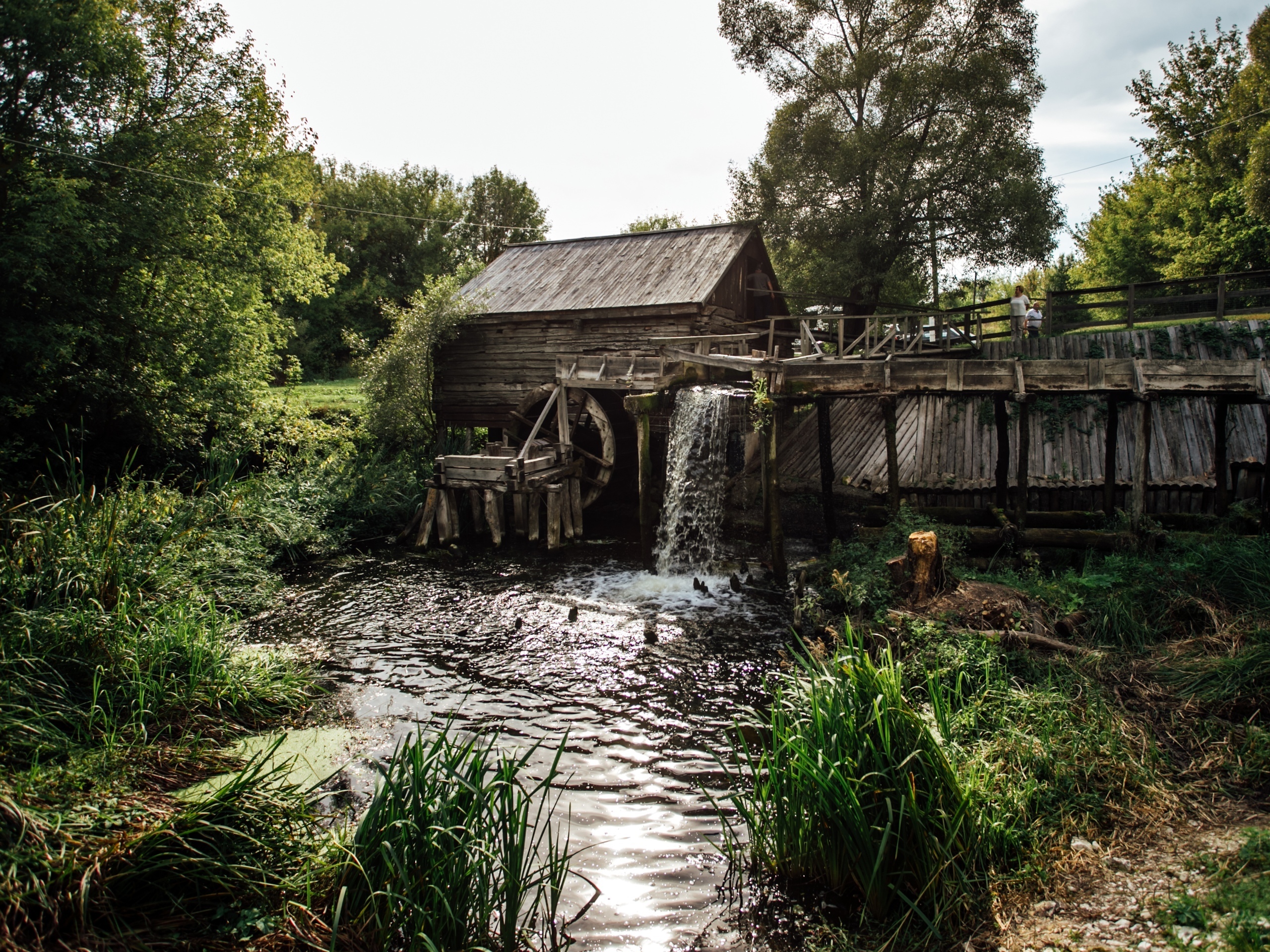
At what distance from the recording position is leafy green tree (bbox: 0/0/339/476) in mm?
10617

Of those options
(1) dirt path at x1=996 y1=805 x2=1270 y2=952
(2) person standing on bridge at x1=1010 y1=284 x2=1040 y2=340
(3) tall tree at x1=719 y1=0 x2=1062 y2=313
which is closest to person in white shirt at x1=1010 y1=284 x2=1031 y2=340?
(2) person standing on bridge at x1=1010 y1=284 x2=1040 y2=340

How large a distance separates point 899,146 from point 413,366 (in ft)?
46.5

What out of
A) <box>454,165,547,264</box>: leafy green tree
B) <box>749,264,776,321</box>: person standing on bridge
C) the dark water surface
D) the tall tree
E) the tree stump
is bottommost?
the dark water surface

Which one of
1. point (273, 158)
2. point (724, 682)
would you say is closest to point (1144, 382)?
point (724, 682)

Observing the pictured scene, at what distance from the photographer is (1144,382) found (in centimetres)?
781

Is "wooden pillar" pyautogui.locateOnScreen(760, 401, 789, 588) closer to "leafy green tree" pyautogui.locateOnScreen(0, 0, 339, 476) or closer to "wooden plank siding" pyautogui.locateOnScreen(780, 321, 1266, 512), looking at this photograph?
"wooden plank siding" pyautogui.locateOnScreen(780, 321, 1266, 512)

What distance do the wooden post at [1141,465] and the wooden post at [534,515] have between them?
9.30 m

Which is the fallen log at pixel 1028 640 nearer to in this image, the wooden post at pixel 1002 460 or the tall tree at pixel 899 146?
the wooden post at pixel 1002 460

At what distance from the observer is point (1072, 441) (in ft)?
37.3

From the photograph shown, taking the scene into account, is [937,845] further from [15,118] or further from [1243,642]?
[15,118]

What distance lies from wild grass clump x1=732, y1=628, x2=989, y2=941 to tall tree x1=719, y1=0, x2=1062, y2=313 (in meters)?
16.9

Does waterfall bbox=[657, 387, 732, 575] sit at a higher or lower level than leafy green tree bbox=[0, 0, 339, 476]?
lower

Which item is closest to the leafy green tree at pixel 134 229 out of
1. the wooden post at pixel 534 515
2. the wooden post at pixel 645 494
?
the wooden post at pixel 534 515

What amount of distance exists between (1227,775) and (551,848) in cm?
380
